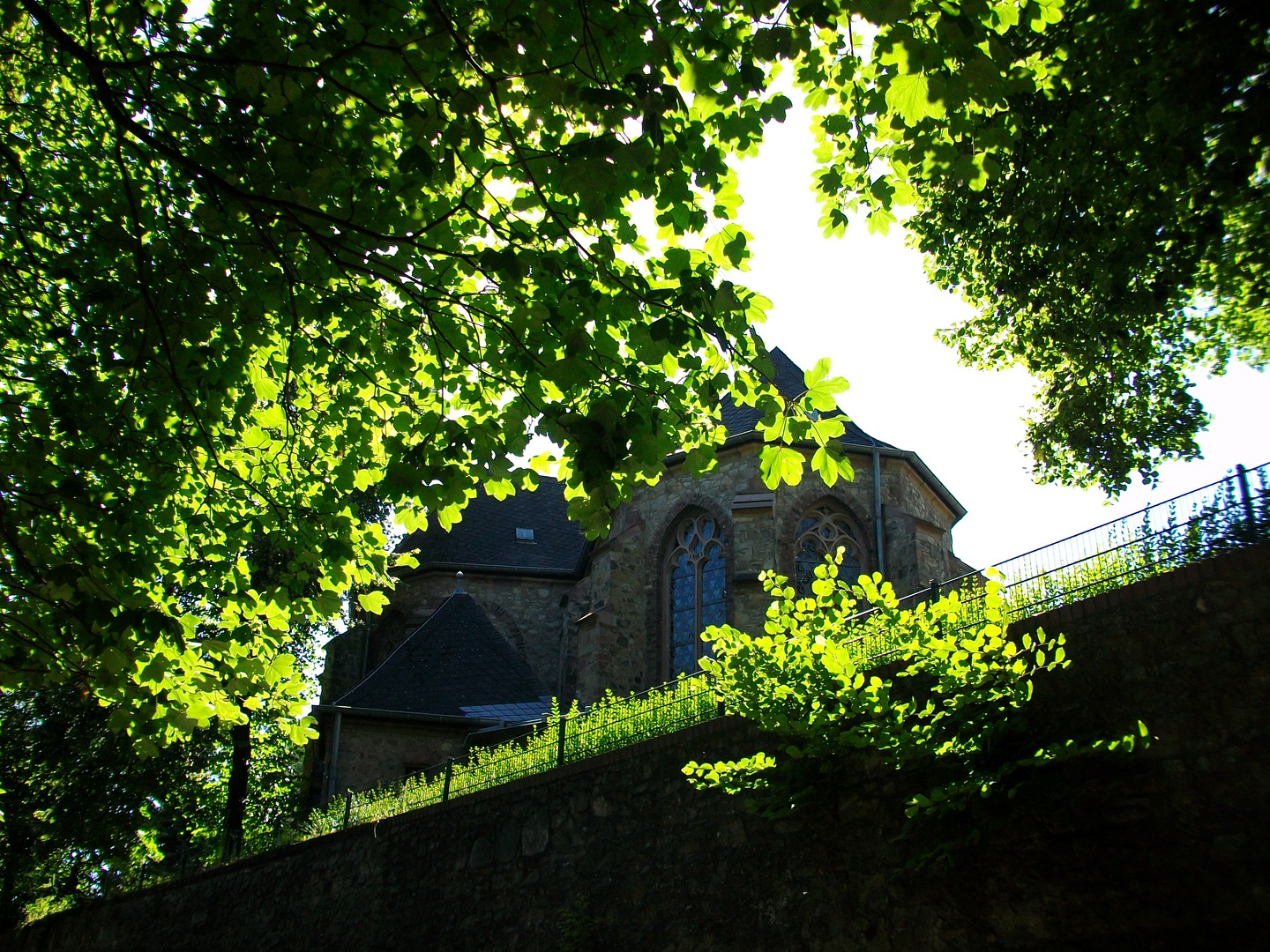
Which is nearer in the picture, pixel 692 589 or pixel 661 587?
pixel 692 589

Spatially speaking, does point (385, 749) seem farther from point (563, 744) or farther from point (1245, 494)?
point (1245, 494)

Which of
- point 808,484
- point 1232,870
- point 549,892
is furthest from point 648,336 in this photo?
point 808,484

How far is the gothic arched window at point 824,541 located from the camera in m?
18.0

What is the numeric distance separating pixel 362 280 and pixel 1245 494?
6043 millimetres

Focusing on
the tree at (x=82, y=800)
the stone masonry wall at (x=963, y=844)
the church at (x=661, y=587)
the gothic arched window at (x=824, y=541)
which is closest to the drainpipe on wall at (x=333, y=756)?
the church at (x=661, y=587)

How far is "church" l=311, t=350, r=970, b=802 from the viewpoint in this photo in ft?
58.5

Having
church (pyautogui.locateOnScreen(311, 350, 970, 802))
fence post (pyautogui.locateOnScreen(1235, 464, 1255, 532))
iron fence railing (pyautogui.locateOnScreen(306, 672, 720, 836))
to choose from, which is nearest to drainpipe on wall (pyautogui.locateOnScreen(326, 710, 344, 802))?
church (pyautogui.locateOnScreen(311, 350, 970, 802))

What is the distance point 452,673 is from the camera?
21453 mm

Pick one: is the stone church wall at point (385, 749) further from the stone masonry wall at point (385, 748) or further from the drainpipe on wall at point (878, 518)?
the drainpipe on wall at point (878, 518)

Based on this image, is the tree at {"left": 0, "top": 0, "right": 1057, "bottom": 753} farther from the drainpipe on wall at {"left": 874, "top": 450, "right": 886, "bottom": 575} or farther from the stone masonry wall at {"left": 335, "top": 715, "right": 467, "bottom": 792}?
the stone masonry wall at {"left": 335, "top": 715, "right": 467, "bottom": 792}

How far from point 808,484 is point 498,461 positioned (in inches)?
518

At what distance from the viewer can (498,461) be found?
221 inches

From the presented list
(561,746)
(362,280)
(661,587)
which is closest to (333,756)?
(661,587)

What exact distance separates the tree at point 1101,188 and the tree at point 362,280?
Answer: 0.26 m
